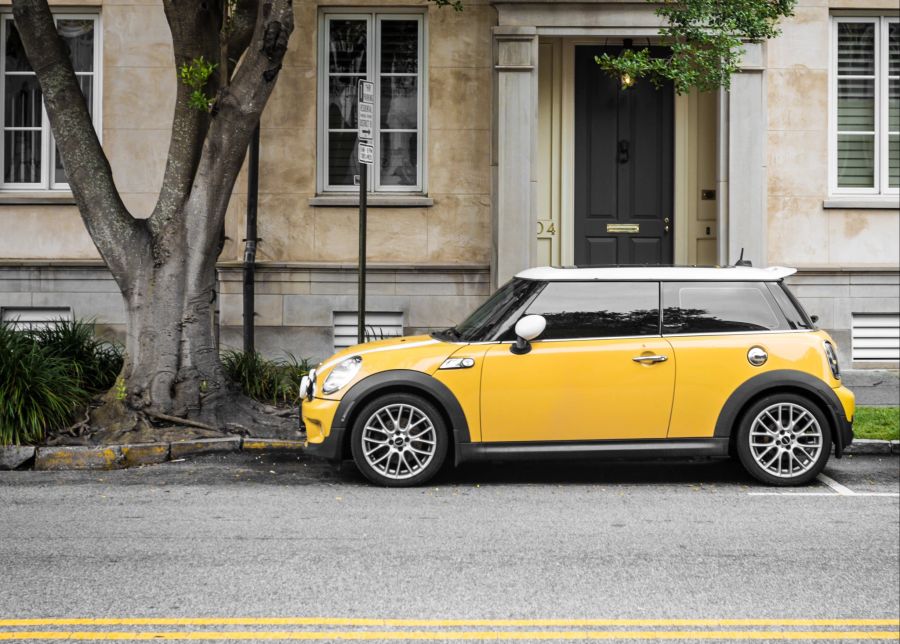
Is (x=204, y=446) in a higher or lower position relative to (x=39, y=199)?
lower

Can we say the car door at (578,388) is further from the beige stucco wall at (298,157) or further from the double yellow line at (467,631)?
the beige stucco wall at (298,157)

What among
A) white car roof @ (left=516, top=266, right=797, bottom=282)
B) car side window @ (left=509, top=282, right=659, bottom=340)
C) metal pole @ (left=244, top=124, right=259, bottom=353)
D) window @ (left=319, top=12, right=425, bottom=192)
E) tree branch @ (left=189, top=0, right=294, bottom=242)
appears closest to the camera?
car side window @ (left=509, top=282, right=659, bottom=340)

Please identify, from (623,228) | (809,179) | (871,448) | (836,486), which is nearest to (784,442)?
(836,486)

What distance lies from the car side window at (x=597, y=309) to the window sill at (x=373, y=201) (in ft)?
20.7

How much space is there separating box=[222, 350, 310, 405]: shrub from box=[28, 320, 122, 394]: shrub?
115cm

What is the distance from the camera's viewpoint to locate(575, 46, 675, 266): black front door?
50.9ft

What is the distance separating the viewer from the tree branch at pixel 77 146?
1080 cm

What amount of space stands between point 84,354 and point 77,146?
2.39 metres

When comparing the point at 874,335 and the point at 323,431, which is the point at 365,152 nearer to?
the point at 323,431

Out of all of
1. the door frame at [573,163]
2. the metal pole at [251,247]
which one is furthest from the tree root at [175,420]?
the door frame at [573,163]

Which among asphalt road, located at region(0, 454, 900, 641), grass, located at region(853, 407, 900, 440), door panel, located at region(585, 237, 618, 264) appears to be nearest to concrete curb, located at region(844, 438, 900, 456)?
grass, located at region(853, 407, 900, 440)

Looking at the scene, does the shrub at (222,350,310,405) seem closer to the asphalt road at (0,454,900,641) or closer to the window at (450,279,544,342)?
the asphalt road at (0,454,900,641)

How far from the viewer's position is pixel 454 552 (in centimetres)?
686

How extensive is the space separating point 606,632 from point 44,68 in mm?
7949
